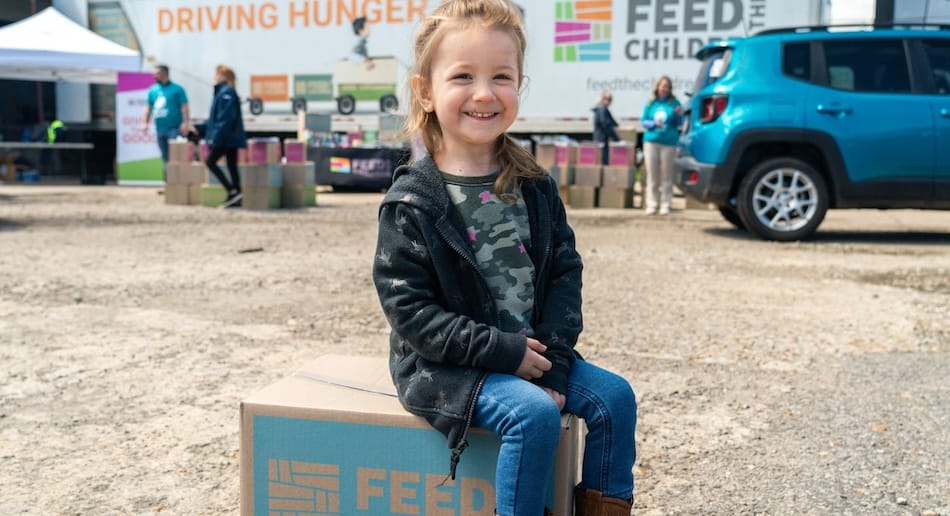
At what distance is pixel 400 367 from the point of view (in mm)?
2121

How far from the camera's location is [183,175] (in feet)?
39.2

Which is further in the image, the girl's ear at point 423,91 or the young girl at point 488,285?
the girl's ear at point 423,91

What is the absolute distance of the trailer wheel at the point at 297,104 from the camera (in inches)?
656

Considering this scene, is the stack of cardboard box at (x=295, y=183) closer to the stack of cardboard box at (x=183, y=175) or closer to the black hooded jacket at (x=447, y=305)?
the stack of cardboard box at (x=183, y=175)

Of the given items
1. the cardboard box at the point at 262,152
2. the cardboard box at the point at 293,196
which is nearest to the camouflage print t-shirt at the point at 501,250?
the cardboard box at the point at 262,152

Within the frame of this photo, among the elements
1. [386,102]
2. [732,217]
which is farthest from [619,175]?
[386,102]

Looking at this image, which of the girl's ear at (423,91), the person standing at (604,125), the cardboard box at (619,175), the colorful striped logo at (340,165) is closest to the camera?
the girl's ear at (423,91)

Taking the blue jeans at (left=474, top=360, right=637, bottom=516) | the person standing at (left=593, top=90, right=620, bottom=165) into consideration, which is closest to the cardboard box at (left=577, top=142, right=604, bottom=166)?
the person standing at (left=593, top=90, right=620, bottom=165)

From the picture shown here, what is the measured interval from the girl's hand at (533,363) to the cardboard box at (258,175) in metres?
9.40

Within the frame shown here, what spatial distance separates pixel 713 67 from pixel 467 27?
714 cm

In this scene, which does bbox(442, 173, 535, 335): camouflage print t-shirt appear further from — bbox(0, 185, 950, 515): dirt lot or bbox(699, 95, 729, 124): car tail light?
bbox(699, 95, 729, 124): car tail light

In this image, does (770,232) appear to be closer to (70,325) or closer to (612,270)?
(612,270)

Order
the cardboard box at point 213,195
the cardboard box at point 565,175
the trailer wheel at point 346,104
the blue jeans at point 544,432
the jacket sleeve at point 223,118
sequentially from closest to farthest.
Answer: the blue jeans at point 544,432 < the jacket sleeve at point 223,118 < the cardboard box at point 213,195 < the cardboard box at point 565,175 < the trailer wheel at point 346,104

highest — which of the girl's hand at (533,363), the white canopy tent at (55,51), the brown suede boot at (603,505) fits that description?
the white canopy tent at (55,51)
